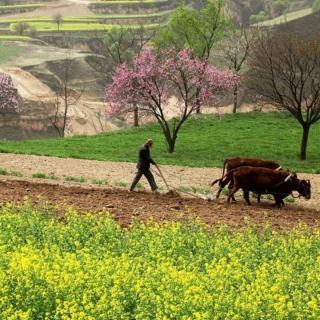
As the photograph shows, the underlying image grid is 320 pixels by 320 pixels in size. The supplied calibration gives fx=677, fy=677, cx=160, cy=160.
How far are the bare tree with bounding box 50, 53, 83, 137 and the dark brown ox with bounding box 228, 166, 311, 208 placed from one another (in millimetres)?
45853

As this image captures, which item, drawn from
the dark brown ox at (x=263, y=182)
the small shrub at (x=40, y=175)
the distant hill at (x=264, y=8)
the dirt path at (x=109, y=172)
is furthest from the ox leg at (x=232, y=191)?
the distant hill at (x=264, y=8)

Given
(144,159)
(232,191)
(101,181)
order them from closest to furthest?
(232,191)
(144,159)
(101,181)

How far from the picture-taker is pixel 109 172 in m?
30.0

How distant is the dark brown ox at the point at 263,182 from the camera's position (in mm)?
22047

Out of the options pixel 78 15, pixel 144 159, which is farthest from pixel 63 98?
pixel 78 15

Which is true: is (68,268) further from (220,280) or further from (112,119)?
(112,119)

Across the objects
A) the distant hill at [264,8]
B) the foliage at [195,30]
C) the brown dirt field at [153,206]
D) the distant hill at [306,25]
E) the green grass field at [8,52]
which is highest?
the distant hill at [264,8]

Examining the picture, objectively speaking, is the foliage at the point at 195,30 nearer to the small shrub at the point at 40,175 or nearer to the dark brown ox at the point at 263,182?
the small shrub at the point at 40,175

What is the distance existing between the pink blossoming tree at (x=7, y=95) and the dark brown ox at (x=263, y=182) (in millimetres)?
47143

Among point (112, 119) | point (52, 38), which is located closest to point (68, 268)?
point (112, 119)

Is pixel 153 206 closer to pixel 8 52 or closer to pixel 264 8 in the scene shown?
pixel 8 52

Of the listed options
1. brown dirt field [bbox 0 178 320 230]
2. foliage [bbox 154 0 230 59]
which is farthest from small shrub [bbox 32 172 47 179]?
foliage [bbox 154 0 230 59]

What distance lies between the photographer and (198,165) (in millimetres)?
34750

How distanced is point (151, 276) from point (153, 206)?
9.53 meters
